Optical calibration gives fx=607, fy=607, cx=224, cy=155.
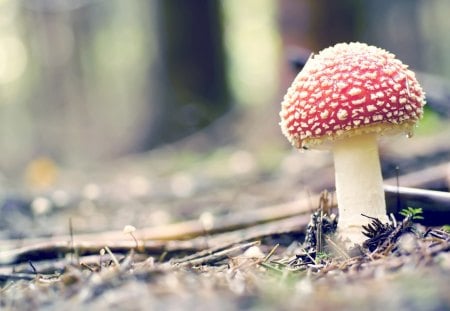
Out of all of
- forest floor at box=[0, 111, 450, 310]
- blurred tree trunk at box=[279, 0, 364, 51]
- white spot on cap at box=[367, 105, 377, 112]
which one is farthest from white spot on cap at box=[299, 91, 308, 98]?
blurred tree trunk at box=[279, 0, 364, 51]

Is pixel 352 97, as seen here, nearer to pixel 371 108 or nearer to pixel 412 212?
pixel 371 108

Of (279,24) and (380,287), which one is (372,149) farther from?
(279,24)

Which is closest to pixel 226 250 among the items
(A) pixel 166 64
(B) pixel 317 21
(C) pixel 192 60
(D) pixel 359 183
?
(D) pixel 359 183

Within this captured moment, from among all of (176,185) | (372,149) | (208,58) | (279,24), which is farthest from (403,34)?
(372,149)

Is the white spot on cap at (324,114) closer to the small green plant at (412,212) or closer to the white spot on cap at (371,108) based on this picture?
the white spot on cap at (371,108)

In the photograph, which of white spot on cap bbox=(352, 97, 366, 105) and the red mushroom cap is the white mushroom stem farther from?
white spot on cap bbox=(352, 97, 366, 105)

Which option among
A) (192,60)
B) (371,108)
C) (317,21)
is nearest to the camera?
(371,108)

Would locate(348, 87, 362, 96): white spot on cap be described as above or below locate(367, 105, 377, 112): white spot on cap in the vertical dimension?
above

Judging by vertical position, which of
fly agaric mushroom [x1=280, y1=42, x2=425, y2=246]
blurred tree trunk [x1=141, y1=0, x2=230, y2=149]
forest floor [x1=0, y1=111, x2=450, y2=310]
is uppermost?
blurred tree trunk [x1=141, y1=0, x2=230, y2=149]
